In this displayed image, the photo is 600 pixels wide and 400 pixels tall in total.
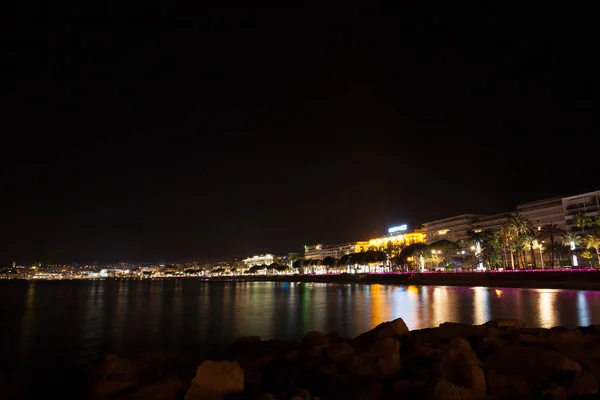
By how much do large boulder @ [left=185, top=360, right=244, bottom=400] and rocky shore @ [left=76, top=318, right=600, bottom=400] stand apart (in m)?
0.02

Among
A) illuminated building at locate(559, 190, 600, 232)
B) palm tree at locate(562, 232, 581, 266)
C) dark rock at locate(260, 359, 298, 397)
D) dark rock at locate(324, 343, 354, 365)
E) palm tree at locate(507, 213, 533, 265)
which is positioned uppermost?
illuminated building at locate(559, 190, 600, 232)

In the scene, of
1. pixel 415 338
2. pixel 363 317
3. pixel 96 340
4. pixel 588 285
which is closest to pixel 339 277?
pixel 588 285

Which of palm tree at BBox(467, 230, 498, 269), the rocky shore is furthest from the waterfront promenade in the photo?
the rocky shore

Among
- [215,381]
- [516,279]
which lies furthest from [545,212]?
[215,381]

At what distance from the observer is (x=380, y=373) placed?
11.1 m

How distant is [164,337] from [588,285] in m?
61.0

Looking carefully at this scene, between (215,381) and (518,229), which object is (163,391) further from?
(518,229)

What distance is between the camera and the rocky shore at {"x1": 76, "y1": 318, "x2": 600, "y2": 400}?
9797 mm

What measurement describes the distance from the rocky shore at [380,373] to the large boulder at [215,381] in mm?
21

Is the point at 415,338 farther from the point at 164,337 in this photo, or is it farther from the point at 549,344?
the point at 164,337

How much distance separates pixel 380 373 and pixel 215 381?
13.7 feet

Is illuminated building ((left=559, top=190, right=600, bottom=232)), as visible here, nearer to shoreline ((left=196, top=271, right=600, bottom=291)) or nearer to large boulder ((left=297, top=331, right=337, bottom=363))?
shoreline ((left=196, top=271, right=600, bottom=291))

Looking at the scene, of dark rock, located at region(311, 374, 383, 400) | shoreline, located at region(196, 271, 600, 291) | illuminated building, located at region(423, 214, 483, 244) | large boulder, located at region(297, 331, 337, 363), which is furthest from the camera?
illuminated building, located at region(423, 214, 483, 244)

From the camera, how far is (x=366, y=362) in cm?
1133
